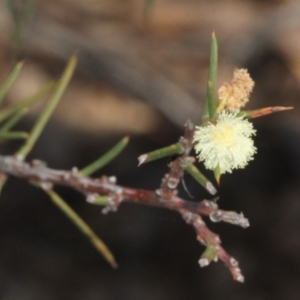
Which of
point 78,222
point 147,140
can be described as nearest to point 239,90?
point 78,222

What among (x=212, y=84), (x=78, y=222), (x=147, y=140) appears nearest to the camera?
(x=212, y=84)

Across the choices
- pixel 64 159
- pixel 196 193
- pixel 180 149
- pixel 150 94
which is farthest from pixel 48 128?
pixel 180 149

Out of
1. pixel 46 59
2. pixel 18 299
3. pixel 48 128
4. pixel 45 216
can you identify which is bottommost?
pixel 18 299

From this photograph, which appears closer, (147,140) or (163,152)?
(163,152)

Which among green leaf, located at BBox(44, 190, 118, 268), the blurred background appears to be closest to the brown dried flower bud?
green leaf, located at BBox(44, 190, 118, 268)

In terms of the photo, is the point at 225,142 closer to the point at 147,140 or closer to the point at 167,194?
the point at 167,194

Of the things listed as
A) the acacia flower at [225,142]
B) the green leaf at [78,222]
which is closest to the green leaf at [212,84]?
the acacia flower at [225,142]

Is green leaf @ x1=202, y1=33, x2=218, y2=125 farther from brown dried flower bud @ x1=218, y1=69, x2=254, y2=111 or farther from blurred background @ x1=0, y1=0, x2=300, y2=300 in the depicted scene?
blurred background @ x1=0, y1=0, x2=300, y2=300

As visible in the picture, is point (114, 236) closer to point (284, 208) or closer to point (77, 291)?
point (77, 291)
